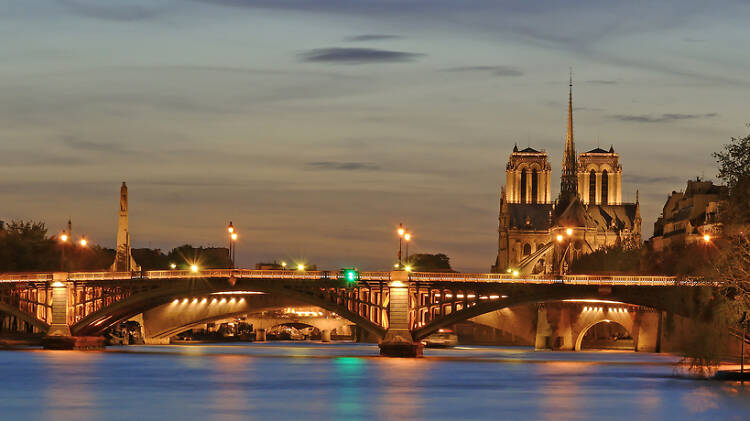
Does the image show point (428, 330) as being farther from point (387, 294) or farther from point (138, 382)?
point (138, 382)

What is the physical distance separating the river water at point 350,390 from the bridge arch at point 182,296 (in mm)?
3559

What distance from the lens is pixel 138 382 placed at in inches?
4001

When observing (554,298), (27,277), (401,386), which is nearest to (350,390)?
(401,386)

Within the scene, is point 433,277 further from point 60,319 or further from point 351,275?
point 60,319

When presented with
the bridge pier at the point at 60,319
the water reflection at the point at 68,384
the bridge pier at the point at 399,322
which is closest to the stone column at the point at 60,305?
the bridge pier at the point at 60,319

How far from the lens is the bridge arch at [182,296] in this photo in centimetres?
13625

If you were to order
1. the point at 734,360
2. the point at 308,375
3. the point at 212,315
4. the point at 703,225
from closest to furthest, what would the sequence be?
the point at 308,375 → the point at 734,360 → the point at 212,315 → the point at 703,225

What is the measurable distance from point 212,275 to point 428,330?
18.2 metres

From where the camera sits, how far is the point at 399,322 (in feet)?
443

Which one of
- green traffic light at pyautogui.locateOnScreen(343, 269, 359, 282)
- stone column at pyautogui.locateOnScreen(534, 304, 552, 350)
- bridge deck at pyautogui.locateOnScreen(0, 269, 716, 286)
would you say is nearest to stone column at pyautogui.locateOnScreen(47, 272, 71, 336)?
bridge deck at pyautogui.locateOnScreen(0, 269, 716, 286)

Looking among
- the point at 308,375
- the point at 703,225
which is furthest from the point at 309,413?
the point at 703,225

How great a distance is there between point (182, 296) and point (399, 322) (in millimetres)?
19075

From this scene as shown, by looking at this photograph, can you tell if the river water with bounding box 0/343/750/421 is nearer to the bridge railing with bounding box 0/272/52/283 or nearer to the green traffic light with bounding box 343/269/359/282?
the green traffic light with bounding box 343/269/359/282

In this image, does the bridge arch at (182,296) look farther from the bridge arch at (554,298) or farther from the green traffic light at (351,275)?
the bridge arch at (554,298)
